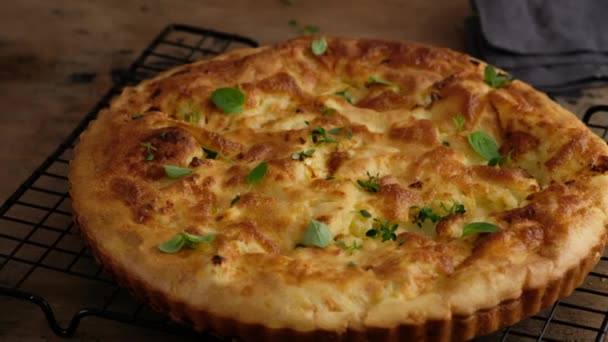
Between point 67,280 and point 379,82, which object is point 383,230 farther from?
point 67,280

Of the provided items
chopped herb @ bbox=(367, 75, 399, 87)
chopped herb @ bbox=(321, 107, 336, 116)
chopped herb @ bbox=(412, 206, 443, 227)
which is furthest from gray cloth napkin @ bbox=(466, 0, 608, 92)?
chopped herb @ bbox=(412, 206, 443, 227)

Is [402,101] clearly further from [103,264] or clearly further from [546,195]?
[103,264]

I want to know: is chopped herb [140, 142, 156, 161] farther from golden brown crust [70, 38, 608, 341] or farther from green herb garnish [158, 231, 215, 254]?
green herb garnish [158, 231, 215, 254]

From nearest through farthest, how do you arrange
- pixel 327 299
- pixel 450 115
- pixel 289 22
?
pixel 327 299, pixel 450 115, pixel 289 22

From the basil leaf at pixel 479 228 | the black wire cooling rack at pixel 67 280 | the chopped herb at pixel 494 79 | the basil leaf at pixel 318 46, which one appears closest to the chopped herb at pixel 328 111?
the basil leaf at pixel 318 46

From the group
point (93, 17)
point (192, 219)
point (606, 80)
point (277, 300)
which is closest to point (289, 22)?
point (93, 17)
